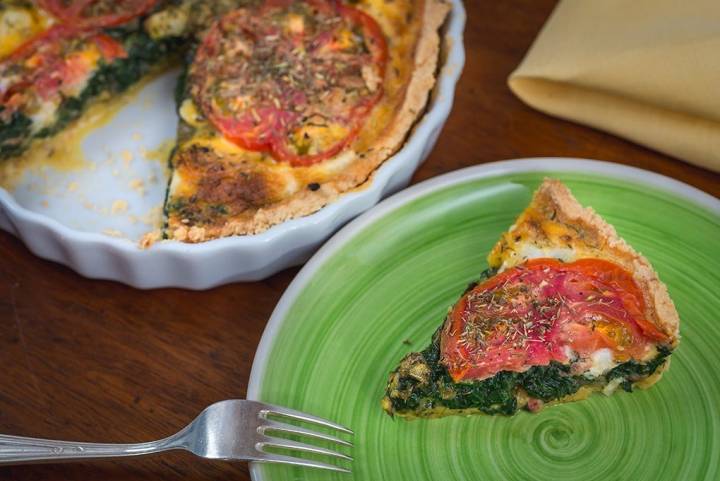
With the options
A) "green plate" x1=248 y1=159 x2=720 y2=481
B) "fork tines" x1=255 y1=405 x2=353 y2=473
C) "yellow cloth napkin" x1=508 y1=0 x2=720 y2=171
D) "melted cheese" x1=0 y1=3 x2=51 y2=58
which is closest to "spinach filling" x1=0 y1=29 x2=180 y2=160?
"melted cheese" x1=0 y1=3 x2=51 y2=58

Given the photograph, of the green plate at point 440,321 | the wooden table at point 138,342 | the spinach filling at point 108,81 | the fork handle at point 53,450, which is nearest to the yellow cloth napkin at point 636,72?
the wooden table at point 138,342

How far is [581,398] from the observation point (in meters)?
2.45

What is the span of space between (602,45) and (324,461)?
1.70 meters

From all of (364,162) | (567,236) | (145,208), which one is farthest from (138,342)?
(567,236)

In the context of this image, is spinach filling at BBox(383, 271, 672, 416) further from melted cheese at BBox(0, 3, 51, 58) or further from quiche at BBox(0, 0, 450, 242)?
melted cheese at BBox(0, 3, 51, 58)

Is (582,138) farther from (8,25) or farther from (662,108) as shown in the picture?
(8,25)

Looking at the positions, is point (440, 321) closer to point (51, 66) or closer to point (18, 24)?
point (51, 66)

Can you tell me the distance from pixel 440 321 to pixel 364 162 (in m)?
0.57

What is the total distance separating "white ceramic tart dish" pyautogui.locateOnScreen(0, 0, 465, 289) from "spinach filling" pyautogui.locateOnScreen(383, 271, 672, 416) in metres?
0.56

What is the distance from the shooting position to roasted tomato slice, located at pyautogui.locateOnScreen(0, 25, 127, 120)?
3.15 meters

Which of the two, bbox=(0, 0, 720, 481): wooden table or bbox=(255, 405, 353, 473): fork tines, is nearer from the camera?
bbox=(255, 405, 353, 473): fork tines

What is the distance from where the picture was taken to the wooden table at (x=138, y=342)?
2.52 metres

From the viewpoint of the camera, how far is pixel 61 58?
10.6ft

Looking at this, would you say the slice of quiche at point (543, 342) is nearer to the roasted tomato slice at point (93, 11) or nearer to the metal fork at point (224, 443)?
the metal fork at point (224, 443)
